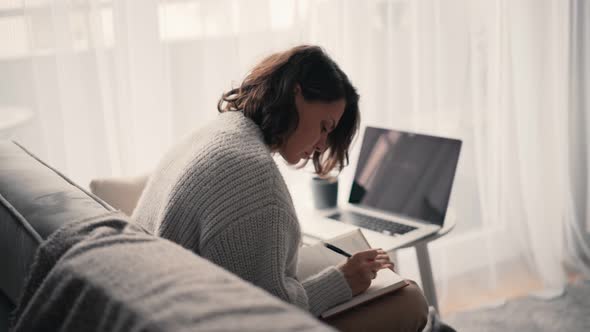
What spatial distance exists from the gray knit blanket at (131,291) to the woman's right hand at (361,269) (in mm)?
665

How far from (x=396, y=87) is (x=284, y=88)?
1.14 m

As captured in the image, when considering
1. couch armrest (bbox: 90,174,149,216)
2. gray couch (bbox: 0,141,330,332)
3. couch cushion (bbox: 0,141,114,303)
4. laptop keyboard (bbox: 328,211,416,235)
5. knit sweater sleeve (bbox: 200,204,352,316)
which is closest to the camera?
gray couch (bbox: 0,141,330,332)

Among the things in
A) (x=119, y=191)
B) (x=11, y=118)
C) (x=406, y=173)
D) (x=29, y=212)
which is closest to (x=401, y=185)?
(x=406, y=173)

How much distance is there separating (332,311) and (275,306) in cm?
83

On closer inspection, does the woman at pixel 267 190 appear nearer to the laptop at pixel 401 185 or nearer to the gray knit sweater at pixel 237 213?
the gray knit sweater at pixel 237 213

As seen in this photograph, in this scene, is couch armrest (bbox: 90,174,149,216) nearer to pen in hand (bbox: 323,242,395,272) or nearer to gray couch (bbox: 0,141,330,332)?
gray couch (bbox: 0,141,330,332)

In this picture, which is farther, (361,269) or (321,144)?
(321,144)

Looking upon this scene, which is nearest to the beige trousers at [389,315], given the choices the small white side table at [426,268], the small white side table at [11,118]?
the small white side table at [426,268]

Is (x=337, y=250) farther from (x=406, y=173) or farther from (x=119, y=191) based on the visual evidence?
(x=119, y=191)

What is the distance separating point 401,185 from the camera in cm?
203

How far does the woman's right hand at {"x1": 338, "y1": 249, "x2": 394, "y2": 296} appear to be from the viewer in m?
1.49

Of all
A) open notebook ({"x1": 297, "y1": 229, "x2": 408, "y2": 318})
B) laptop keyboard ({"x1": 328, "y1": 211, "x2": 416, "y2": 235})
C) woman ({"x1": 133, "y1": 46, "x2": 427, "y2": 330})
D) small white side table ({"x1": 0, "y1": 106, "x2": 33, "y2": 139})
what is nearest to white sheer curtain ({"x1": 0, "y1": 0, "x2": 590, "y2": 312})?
small white side table ({"x1": 0, "y1": 106, "x2": 33, "y2": 139})

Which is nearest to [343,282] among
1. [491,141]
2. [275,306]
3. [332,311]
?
[332,311]

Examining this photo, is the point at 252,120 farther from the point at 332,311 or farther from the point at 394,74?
the point at 394,74
